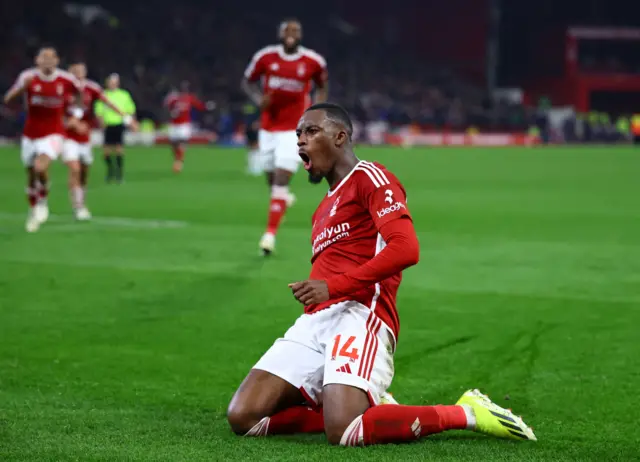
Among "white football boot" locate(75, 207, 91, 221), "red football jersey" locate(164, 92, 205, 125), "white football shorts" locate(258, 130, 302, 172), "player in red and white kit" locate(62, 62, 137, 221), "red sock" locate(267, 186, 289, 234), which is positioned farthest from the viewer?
"red football jersey" locate(164, 92, 205, 125)

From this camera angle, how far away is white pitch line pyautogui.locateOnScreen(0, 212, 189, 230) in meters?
14.6

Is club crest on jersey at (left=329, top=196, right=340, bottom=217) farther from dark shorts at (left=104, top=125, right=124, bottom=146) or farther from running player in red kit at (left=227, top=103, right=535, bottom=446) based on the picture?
dark shorts at (left=104, top=125, right=124, bottom=146)

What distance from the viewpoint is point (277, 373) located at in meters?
5.34

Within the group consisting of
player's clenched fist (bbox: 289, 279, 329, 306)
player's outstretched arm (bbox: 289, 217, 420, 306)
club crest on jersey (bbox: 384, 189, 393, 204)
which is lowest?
player's clenched fist (bbox: 289, 279, 329, 306)

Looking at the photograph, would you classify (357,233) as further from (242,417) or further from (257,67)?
(257,67)

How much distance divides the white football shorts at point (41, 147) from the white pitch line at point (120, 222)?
977 mm

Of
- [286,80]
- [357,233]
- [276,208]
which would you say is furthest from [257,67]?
[357,233]

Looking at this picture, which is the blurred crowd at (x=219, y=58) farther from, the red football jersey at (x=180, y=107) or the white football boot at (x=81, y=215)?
the white football boot at (x=81, y=215)

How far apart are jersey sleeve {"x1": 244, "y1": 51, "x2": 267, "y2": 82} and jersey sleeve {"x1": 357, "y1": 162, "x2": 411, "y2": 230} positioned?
7.67m

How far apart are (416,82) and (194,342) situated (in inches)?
2060

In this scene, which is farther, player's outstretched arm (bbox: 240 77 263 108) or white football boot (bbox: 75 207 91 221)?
white football boot (bbox: 75 207 91 221)

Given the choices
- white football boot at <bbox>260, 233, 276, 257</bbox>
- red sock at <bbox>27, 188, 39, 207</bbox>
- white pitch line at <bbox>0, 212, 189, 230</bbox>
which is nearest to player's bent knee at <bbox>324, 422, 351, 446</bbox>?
white football boot at <bbox>260, 233, 276, 257</bbox>

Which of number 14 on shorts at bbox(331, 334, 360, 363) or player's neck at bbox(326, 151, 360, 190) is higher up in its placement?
player's neck at bbox(326, 151, 360, 190)

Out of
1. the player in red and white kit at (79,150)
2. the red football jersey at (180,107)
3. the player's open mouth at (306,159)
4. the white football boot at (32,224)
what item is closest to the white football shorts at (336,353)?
the player's open mouth at (306,159)
